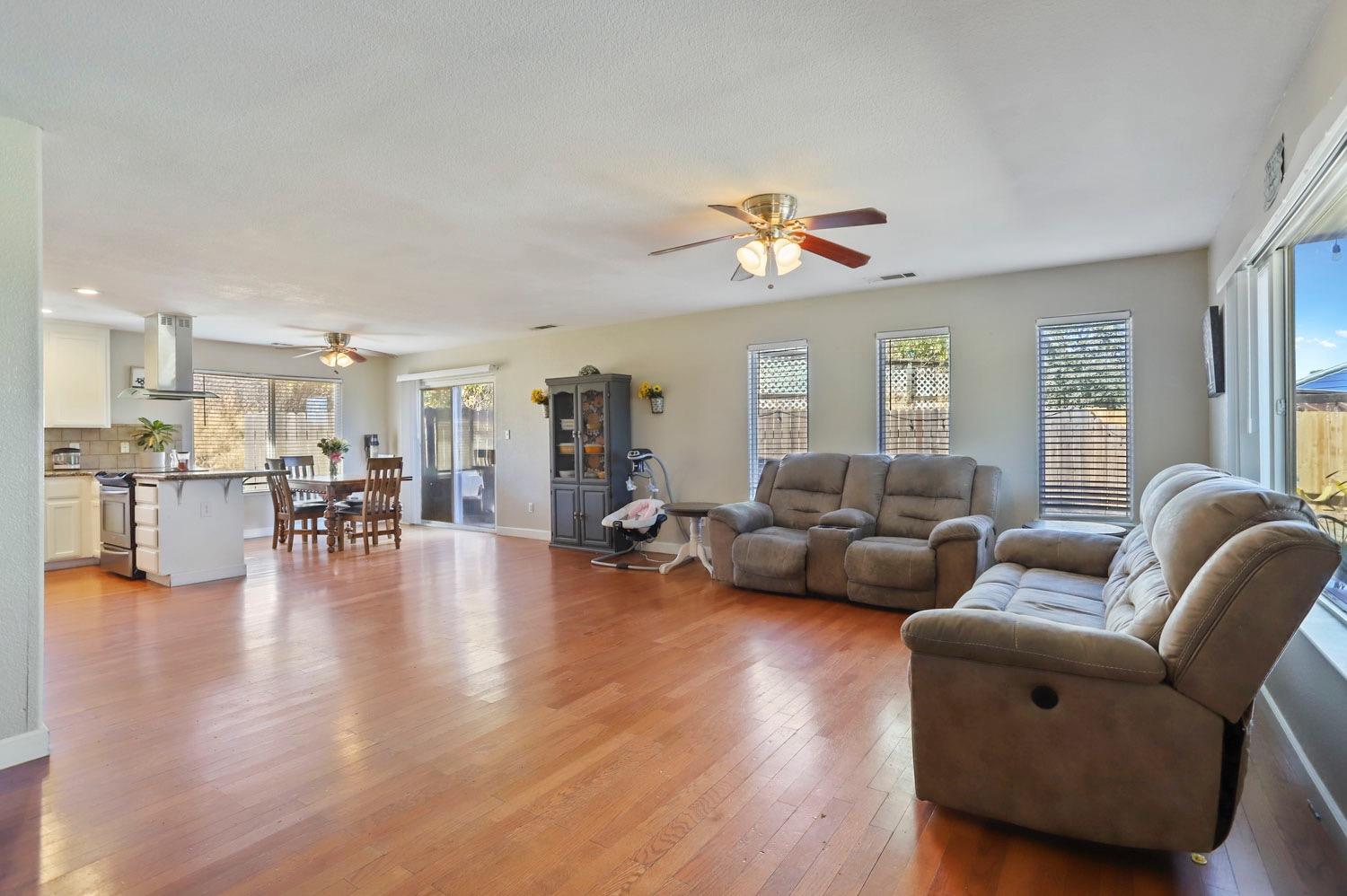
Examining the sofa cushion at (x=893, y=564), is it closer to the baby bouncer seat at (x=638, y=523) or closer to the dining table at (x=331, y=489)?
the baby bouncer seat at (x=638, y=523)

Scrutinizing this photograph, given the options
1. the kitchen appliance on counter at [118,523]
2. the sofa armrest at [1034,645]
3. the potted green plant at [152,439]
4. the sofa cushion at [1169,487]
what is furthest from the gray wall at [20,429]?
the potted green plant at [152,439]

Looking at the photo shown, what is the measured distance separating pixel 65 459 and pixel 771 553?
22.4ft

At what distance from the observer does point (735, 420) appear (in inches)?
261

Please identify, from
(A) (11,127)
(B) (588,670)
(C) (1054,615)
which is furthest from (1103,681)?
(A) (11,127)

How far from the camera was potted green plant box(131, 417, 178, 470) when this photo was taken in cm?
728

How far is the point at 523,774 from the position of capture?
244 cm

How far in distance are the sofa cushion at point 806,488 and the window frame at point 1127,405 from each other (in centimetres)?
140

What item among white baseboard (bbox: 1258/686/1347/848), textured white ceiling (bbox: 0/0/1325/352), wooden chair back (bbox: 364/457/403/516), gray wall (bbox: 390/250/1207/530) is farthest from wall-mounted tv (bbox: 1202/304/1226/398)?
wooden chair back (bbox: 364/457/403/516)

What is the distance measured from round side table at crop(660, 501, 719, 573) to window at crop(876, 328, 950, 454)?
1625 mm

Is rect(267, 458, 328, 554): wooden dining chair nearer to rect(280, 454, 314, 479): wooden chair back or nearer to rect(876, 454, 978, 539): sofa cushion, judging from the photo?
rect(280, 454, 314, 479): wooden chair back

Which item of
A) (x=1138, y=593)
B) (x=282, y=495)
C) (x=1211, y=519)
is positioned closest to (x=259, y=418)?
(x=282, y=495)

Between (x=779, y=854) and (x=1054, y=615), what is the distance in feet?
4.98

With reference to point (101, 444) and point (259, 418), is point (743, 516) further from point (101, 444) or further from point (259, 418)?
point (101, 444)

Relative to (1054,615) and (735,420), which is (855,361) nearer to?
(735,420)
